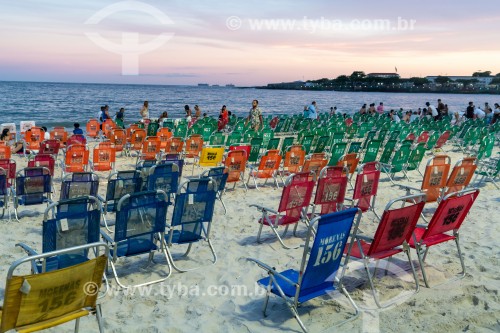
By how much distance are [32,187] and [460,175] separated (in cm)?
668

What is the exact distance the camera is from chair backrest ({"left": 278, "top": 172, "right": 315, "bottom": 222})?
5844 millimetres

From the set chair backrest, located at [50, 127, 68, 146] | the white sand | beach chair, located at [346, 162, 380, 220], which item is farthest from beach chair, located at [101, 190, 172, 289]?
chair backrest, located at [50, 127, 68, 146]

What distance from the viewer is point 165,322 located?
4043 millimetres

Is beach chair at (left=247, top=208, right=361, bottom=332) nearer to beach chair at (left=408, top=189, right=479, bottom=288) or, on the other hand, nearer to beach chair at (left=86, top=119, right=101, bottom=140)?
beach chair at (left=408, top=189, right=479, bottom=288)

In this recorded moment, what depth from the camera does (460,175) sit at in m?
7.45

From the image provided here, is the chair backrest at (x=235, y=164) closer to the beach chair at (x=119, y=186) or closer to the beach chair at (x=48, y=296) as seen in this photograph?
the beach chair at (x=119, y=186)

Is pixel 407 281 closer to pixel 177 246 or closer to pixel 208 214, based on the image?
pixel 208 214

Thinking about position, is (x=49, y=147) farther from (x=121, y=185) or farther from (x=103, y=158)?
(x=121, y=185)

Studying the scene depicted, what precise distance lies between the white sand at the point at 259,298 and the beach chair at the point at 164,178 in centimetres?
108

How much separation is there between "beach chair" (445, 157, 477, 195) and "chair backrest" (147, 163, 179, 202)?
4354 millimetres

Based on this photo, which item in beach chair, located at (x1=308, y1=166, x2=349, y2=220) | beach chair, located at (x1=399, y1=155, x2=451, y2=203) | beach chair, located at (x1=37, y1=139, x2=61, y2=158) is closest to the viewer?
beach chair, located at (x1=308, y1=166, x2=349, y2=220)

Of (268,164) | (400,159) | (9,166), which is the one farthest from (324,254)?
(400,159)

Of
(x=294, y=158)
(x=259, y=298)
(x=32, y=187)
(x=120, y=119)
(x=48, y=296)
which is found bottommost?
(x=259, y=298)

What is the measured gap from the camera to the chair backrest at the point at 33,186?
6675mm
